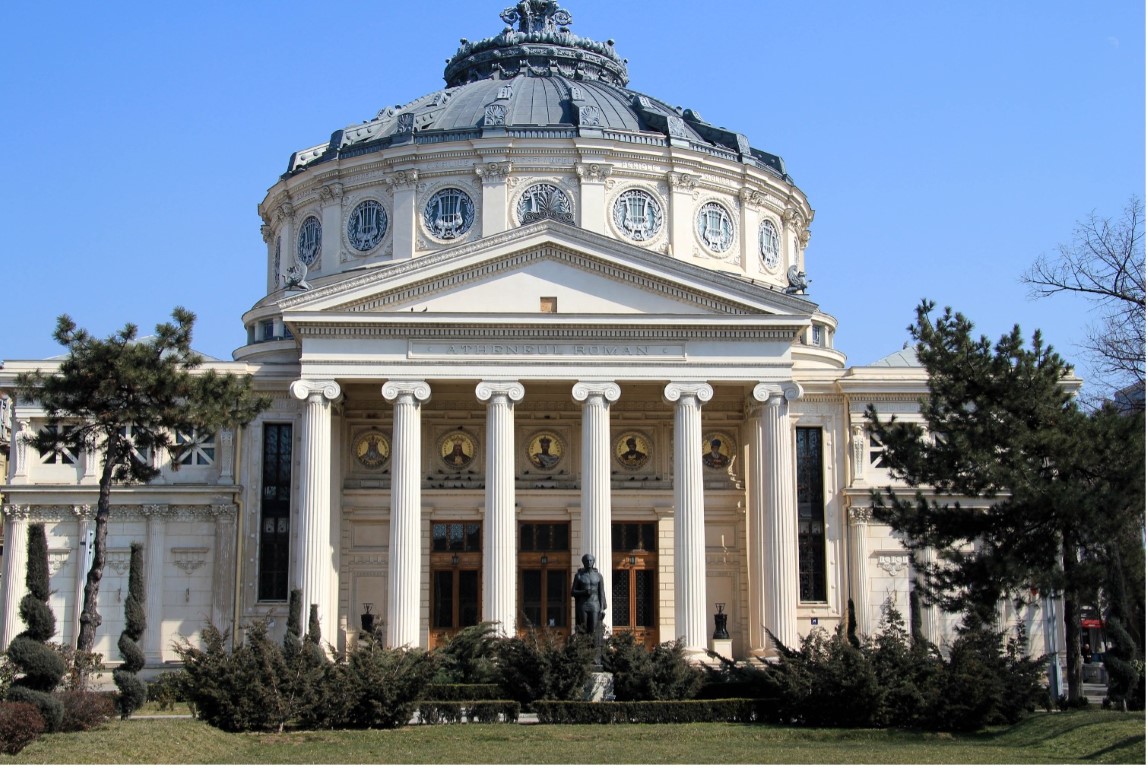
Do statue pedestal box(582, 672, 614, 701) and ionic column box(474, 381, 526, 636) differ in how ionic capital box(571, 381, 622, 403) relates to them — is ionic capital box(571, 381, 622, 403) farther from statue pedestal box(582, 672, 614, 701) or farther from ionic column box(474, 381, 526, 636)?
statue pedestal box(582, 672, 614, 701)

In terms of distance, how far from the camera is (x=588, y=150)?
6097 cm

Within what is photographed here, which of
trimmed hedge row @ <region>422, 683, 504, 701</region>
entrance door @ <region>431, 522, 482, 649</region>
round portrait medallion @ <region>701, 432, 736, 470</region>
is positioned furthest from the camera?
round portrait medallion @ <region>701, 432, 736, 470</region>

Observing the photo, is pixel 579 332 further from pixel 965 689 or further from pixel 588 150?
pixel 965 689

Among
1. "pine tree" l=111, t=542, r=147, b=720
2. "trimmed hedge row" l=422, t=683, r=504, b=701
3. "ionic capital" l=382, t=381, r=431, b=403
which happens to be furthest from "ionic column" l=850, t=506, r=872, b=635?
"pine tree" l=111, t=542, r=147, b=720

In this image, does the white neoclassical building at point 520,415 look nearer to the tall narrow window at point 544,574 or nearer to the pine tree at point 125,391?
the tall narrow window at point 544,574

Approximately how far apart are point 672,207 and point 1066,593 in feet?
107

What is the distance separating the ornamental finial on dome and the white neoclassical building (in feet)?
24.0

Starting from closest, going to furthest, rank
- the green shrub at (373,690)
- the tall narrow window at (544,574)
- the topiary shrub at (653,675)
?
the green shrub at (373,690), the topiary shrub at (653,675), the tall narrow window at (544,574)

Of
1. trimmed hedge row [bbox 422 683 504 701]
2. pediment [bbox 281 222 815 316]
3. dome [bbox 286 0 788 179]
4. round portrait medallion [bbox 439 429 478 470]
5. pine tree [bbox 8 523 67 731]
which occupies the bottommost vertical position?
trimmed hedge row [bbox 422 683 504 701]

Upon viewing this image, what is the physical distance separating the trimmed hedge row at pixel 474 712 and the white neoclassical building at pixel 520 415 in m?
9.57

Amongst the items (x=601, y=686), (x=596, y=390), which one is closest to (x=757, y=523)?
(x=596, y=390)

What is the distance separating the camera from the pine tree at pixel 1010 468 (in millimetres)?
31578

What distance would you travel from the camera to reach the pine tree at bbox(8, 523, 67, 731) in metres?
28.6

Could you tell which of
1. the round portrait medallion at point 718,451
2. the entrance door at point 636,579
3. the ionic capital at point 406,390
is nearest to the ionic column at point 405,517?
the ionic capital at point 406,390
